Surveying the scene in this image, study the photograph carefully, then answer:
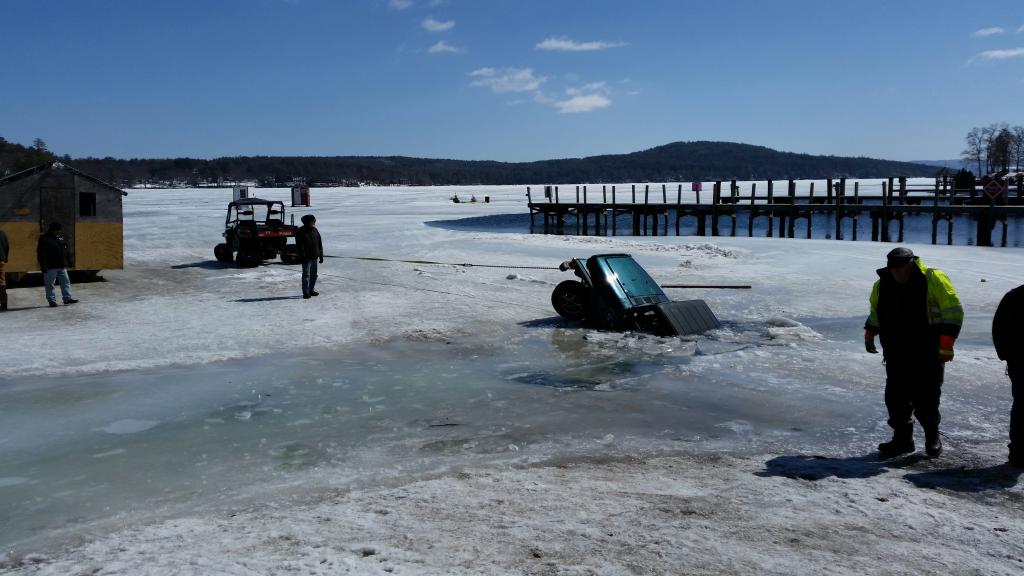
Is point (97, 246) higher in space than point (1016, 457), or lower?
higher

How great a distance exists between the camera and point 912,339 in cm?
608

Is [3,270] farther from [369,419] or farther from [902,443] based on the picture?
[902,443]

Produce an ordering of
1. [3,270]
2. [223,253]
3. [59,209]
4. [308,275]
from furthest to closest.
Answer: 1. [223,253]
2. [59,209]
3. [308,275]
4. [3,270]

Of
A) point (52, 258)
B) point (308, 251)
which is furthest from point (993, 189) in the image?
point (52, 258)

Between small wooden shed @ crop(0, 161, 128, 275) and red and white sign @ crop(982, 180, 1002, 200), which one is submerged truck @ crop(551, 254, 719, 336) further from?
red and white sign @ crop(982, 180, 1002, 200)

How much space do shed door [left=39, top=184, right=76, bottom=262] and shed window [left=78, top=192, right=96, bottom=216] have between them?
14 cm

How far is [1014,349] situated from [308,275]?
11.7 meters

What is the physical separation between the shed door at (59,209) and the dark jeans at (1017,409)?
16.1m

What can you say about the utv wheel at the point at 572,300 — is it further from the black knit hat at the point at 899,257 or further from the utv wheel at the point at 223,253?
the utv wheel at the point at 223,253

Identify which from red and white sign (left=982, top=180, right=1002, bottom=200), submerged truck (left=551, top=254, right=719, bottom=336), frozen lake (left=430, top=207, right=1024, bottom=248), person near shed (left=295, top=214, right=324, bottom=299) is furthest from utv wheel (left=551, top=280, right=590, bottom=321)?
red and white sign (left=982, top=180, right=1002, bottom=200)

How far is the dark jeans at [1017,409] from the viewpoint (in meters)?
5.74

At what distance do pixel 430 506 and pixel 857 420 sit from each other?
4192mm

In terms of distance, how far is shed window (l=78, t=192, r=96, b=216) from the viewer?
53.7 ft

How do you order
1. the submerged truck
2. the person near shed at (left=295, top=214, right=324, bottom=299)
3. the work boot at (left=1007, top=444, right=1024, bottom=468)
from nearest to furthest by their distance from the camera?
1. the work boot at (left=1007, top=444, right=1024, bottom=468)
2. the submerged truck
3. the person near shed at (left=295, top=214, right=324, bottom=299)
